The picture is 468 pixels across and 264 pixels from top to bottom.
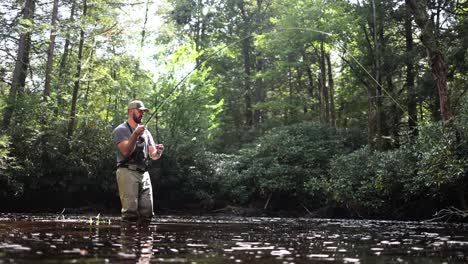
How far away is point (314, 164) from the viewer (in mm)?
19312

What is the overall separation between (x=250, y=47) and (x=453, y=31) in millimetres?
18996

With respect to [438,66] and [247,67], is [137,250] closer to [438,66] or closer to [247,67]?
[438,66]

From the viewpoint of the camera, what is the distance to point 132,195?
23.0ft

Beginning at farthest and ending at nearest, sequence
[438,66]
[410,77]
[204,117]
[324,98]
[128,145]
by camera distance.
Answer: [324,98] → [204,117] → [410,77] → [438,66] → [128,145]

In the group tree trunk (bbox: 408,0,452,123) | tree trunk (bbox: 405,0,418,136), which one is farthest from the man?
tree trunk (bbox: 405,0,418,136)

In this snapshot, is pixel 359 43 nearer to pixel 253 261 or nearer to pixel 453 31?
pixel 453 31

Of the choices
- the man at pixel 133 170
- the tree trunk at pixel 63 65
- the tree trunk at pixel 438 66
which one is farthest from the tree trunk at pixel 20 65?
the tree trunk at pixel 438 66

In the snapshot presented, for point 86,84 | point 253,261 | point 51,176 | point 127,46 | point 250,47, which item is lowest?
point 253,261

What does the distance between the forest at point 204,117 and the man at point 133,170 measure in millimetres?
7138

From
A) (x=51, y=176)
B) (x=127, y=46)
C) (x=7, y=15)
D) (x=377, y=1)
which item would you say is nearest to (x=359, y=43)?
(x=377, y=1)

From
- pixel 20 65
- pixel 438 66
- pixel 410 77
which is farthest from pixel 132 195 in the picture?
pixel 410 77

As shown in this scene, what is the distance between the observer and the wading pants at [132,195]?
275 inches

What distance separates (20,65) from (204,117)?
27.0 feet

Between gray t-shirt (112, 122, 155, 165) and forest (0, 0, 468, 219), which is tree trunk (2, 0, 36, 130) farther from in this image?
gray t-shirt (112, 122, 155, 165)
